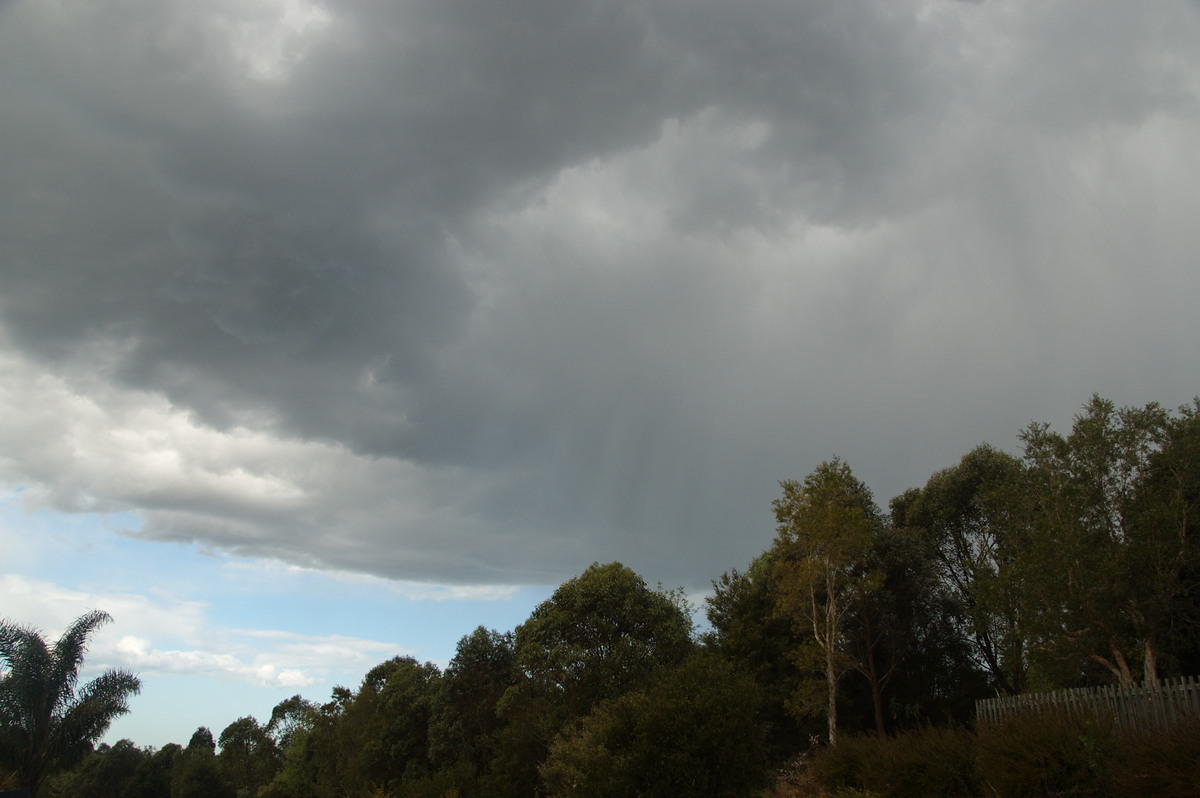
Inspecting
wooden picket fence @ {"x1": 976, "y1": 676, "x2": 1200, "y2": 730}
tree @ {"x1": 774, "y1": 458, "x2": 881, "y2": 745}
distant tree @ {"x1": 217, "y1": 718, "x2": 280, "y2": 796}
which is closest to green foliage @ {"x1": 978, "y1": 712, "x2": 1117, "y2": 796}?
wooden picket fence @ {"x1": 976, "y1": 676, "x2": 1200, "y2": 730}

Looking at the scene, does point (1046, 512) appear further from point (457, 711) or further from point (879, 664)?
point (457, 711)

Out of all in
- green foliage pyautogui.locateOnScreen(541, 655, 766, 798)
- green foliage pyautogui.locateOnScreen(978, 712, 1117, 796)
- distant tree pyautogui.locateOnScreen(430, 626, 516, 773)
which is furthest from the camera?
distant tree pyautogui.locateOnScreen(430, 626, 516, 773)

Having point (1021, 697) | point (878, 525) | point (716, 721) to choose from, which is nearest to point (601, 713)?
point (716, 721)

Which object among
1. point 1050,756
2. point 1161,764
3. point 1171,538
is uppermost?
point 1171,538

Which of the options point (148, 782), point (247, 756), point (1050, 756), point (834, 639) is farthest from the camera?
point (247, 756)

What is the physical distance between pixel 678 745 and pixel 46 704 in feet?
122

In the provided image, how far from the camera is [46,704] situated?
1570 inches

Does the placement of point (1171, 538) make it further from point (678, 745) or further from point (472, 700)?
point (472, 700)

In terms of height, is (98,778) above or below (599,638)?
below

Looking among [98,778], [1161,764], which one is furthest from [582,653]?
[98,778]

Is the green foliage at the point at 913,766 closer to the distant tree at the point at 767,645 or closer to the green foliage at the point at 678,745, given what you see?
the green foliage at the point at 678,745

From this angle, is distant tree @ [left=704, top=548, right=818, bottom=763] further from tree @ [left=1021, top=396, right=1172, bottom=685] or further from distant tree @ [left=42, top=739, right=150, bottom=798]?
distant tree @ [left=42, top=739, right=150, bottom=798]

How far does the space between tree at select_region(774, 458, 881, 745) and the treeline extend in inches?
4.9

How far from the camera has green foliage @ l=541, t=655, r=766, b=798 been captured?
23703 mm
